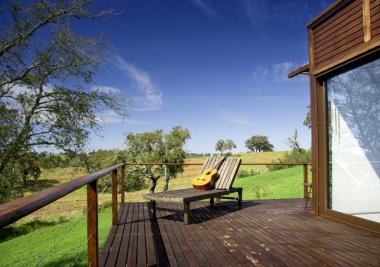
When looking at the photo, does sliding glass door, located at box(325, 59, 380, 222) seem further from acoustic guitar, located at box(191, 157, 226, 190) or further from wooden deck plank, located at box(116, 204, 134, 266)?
wooden deck plank, located at box(116, 204, 134, 266)

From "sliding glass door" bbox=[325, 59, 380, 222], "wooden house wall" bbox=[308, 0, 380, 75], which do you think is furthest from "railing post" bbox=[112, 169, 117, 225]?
"wooden house wall" bbox=[308, 0, 380, 75]

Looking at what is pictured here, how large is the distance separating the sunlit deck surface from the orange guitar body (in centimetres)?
52

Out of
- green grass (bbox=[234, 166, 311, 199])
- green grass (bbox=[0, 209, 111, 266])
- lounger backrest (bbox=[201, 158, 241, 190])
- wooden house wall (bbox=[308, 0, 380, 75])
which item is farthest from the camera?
green grass (bbox=[234, 166, 311, 199])

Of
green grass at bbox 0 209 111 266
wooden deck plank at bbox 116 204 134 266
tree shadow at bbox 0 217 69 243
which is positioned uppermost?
wooden deck plank at bbox 116 204 134 266

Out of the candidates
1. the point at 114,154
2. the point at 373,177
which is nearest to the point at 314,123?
the point at 373,177

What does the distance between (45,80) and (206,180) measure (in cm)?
669

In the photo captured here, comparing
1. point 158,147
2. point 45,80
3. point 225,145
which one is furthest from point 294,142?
point 225,145

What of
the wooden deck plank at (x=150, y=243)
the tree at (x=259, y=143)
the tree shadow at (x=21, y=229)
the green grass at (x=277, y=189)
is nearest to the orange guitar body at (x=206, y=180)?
the wooden deck plank at (x=150, y=243)

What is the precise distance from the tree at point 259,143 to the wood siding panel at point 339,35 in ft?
236

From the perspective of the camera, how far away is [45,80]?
9.38 meters

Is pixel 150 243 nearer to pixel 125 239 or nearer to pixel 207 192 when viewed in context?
pixel 125 239

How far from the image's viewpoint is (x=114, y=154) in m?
24.4

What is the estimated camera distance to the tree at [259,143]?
7538 cm

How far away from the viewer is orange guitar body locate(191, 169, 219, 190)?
563 cm
